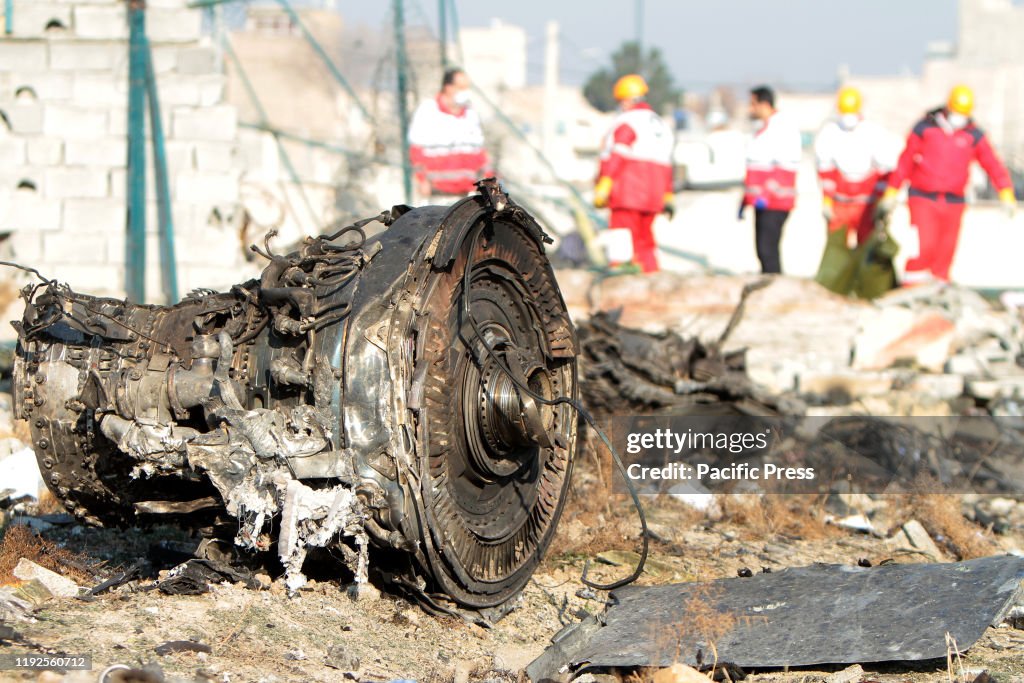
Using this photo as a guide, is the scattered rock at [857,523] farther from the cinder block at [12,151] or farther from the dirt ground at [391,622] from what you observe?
the cinder block at [12,151]

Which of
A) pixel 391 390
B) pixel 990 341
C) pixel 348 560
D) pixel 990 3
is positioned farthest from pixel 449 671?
pixel 990 3

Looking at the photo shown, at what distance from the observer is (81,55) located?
1114cm

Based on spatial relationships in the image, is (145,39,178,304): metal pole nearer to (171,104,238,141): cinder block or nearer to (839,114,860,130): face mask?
(171,104,238,141): cinder block

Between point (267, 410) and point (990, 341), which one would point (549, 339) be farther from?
point (990, 341)

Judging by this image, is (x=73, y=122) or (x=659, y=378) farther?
(x=73, y=122)

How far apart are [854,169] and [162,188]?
7.46 meters

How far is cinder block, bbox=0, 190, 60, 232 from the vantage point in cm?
1107

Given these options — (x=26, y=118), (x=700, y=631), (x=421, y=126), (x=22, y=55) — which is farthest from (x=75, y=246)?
(x=700, y=631)

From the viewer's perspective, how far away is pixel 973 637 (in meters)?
4.48

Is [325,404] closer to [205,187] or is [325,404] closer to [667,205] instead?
[205,187]

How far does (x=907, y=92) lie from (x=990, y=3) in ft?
36.7

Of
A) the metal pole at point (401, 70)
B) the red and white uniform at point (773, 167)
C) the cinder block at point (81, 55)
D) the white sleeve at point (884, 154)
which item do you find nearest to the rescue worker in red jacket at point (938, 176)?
the white sleeve at point (884, 154)

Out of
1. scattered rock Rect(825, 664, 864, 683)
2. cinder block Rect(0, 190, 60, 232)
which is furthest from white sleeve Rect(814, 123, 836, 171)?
scattered rock Rect(825, 664, 864, 683)

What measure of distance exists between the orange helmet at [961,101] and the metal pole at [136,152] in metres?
8.45
